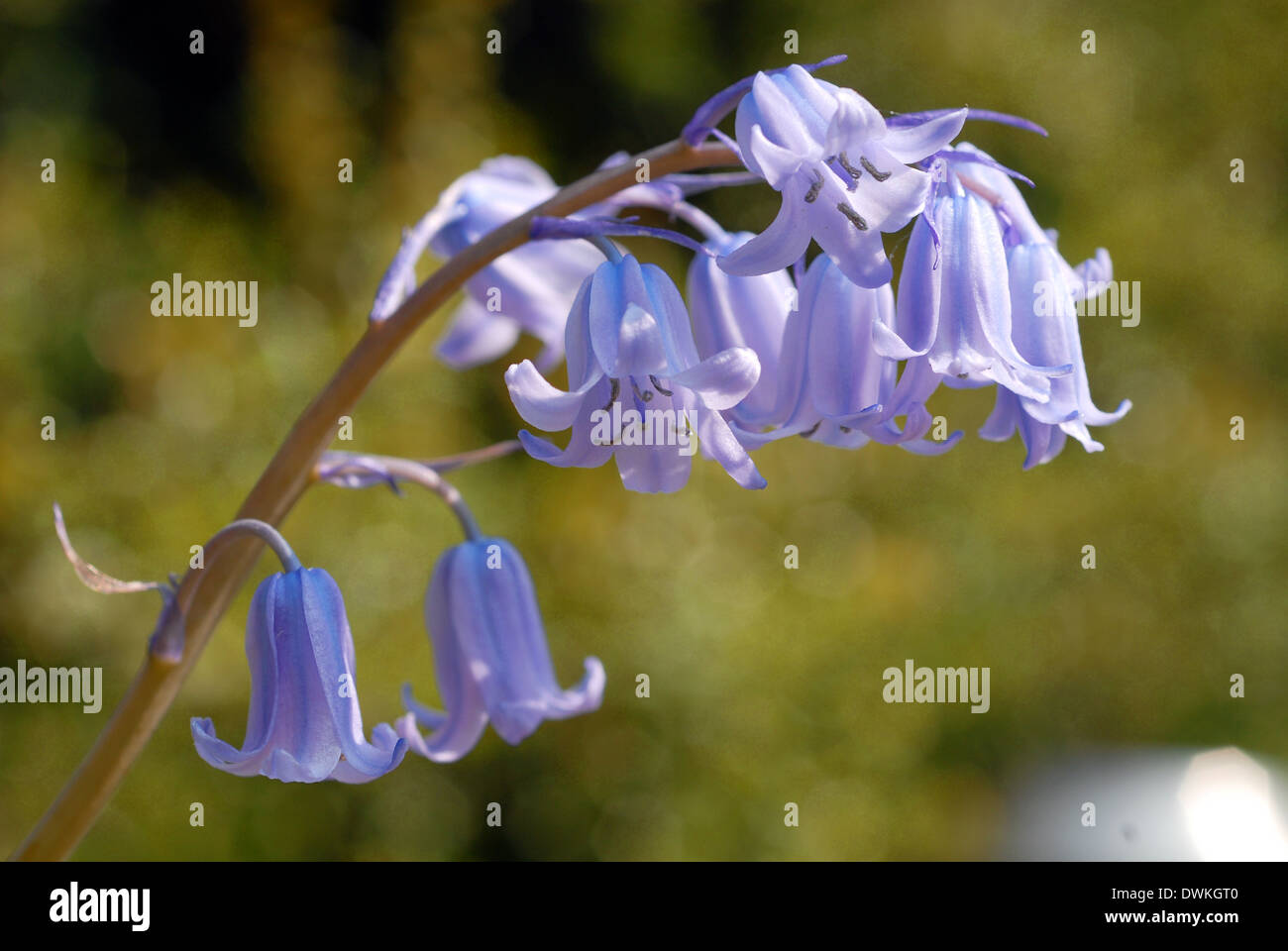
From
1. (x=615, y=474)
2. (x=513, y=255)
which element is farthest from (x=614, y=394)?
(x=615, y=474)

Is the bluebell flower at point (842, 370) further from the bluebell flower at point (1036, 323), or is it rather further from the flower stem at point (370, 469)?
the flower stem at point (370, 469)

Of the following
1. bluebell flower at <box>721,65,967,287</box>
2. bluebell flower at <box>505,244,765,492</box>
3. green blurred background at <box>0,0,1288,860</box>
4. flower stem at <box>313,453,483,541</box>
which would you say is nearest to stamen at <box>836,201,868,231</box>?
bluebell flower at <box>721,65,967,287</box>

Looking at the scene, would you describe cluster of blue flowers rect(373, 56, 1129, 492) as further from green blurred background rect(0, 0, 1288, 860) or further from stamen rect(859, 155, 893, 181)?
green blurred background rect(0, 0, 1288, 860)

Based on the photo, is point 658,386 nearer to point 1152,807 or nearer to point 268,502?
point 268,502

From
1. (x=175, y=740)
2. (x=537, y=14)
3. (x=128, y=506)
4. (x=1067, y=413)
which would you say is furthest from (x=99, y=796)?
(x=537, y=14)

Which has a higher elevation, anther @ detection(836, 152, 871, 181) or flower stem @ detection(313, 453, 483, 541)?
anther @ detection(836, 152, 871, 181)
